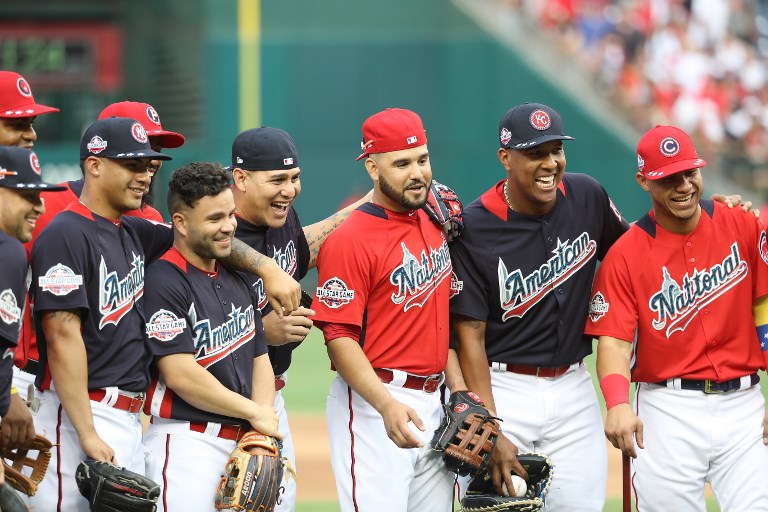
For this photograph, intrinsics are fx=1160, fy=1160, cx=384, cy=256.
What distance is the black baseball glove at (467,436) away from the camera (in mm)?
4348

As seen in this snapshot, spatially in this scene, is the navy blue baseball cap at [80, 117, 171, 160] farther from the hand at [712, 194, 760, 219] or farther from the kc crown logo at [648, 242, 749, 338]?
the hand at [712, 194, 760, 219]

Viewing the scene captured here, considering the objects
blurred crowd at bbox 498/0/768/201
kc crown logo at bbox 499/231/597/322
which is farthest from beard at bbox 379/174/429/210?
blurred crowd at bbox 498/0/768/201

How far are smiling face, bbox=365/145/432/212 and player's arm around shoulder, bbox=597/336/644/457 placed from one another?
940mm

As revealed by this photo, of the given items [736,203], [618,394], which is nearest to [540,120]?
[736,203]

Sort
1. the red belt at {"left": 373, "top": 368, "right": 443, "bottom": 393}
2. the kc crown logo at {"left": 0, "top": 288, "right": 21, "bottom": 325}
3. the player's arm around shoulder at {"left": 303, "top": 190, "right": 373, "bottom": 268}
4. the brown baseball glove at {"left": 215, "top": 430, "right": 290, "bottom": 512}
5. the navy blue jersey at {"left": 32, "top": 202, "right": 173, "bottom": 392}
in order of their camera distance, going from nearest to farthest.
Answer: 1. the kc crown logo at {"left": 0, "top": 288, "right": 21, "bottom": 325}
2. the navy blue jersey at {"left": 32, "top": 202, "right": 173, "bottom": 392}
3. the brown baseball glove at {"left": 215, "top": 430, "right": 290, "bottom": 512}
4. the red belt at {"left": 373, "top": 368, "right": 443, "bottom": 393}
5. the player's arm around shoulder at {"left": 303, "top": 190, "right": 373, "bottom": 268}

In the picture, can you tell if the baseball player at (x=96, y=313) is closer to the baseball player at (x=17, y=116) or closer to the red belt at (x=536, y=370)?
the baseball player at (x=17, y=116)

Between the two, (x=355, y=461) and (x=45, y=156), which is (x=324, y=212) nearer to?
(x=45, y=156)

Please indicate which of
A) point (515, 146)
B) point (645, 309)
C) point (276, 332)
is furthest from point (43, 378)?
point (645, 309)

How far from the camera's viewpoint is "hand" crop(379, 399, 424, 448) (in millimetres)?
4211

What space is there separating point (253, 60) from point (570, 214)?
11134 mm

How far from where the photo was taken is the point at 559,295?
480 cm

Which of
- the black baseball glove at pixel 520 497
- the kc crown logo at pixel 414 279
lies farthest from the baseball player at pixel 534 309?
the kc crown logo at pixel 414 279

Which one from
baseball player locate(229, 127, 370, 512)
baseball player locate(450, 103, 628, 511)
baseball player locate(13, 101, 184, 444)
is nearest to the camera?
baseball player locate(13, 101, 184, 444)

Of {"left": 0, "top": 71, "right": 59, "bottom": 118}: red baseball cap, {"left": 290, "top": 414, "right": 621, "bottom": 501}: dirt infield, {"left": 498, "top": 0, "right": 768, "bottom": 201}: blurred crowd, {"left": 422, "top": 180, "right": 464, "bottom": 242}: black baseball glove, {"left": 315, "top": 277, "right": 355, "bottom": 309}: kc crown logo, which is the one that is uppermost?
{"left": 498, "top": 0, "right": 768, "bottom": 201}: blurred crowd
